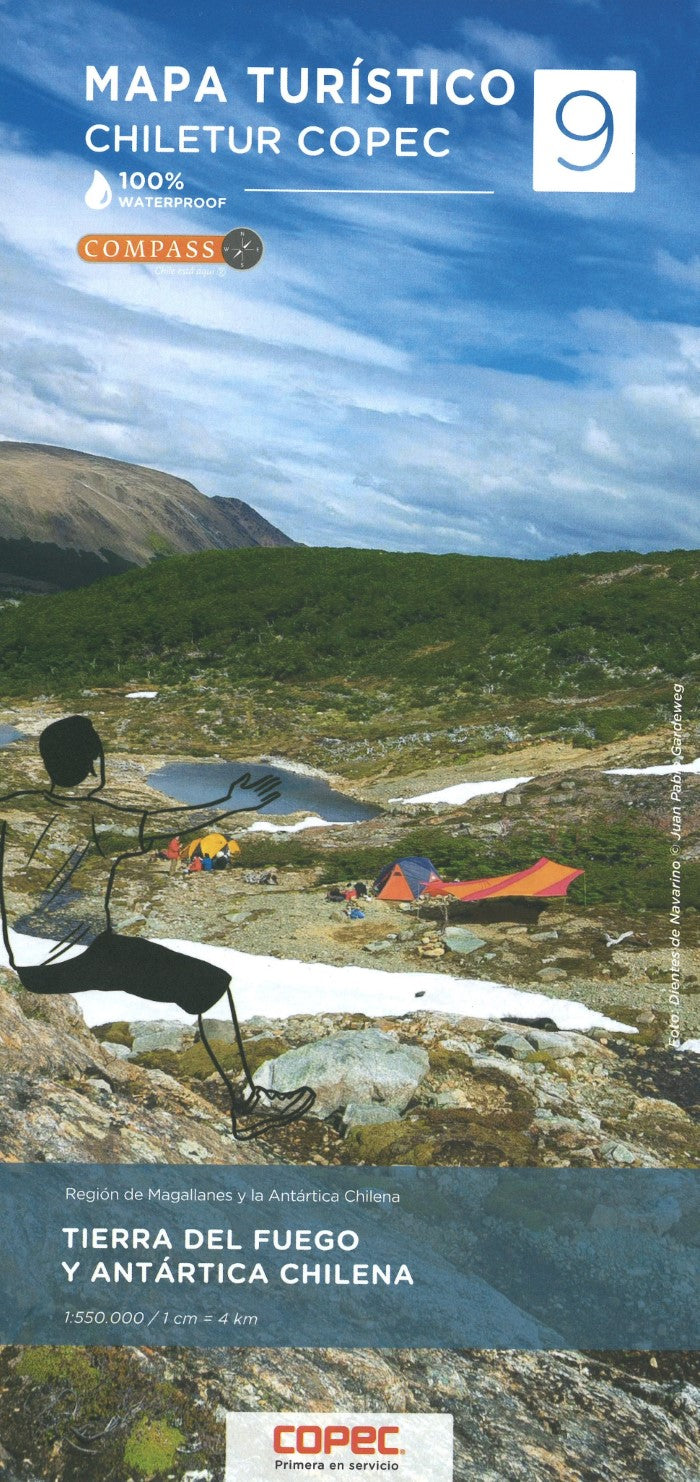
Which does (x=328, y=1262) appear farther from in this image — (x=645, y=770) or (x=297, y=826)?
(x=645, y=770)

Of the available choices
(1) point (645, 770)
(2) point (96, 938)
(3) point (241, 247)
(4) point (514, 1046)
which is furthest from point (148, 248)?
(1) point (645, 770)

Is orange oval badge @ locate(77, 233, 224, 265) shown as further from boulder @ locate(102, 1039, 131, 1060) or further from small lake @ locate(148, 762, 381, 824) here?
small lake @ locate(148, 762, 381, 824)

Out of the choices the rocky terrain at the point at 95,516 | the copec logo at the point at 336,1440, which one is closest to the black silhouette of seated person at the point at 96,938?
the copec logo at the point at 336,1440

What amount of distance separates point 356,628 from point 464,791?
4.05 metres

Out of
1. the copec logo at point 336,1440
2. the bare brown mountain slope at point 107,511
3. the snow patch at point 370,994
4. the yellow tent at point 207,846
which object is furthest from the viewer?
the bare brown mountain slope at point 107,511

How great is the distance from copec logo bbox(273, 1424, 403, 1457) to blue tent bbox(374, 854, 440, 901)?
840 centimetres

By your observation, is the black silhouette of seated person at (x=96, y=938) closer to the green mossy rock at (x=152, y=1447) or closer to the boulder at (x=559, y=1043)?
the green mossy rock at (x=152, y=1447)

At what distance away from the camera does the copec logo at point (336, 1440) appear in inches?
134

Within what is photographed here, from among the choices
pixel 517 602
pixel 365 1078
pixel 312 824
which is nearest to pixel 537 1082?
pixel 365 1078

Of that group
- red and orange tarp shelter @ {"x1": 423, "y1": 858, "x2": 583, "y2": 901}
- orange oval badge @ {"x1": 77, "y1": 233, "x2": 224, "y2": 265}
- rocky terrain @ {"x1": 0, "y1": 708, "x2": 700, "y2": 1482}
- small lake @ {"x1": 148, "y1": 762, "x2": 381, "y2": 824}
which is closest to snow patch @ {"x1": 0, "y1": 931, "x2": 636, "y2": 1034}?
rocky terrain @ {"x1": 0, "y1": 708, "x2": 700, "y2": 1482}

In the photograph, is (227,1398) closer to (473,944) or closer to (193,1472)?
(193,1472)

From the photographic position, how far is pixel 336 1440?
11.4 ft

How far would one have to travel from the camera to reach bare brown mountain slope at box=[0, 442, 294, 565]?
106 metres

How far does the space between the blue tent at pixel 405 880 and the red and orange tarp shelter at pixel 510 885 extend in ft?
0.40
